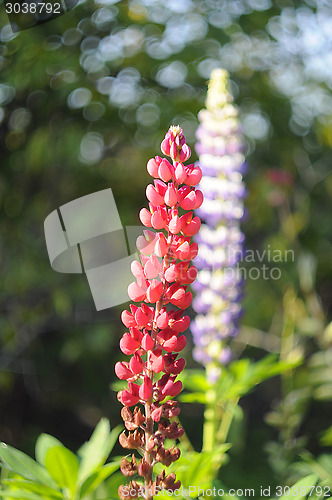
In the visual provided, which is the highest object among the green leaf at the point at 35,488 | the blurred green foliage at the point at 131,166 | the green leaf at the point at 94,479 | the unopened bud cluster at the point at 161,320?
the unopened bud cluster at the point at 161,320

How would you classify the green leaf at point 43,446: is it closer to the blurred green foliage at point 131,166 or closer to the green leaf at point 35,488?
the green leaf at point 35,488

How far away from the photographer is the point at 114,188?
2.60m

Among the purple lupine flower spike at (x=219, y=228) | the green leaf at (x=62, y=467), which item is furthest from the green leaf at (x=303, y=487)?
the purple lupine flower spike at (x=219, y=228)

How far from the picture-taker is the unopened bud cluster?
2.26ft

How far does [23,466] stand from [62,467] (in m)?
0.06

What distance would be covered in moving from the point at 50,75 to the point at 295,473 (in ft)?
5.85

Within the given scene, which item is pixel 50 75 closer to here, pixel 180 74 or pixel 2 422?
pixel 180 74

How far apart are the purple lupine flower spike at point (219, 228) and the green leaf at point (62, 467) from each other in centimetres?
82

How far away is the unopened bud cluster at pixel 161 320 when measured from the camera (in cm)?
69

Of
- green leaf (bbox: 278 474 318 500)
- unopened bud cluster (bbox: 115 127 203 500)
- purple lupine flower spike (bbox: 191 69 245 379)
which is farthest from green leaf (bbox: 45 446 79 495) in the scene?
purple lupine flower spike (bbox: 191 69 245 379)

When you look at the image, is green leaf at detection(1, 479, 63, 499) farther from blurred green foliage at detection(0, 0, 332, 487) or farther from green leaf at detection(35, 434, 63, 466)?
blurred green foliage at detection(0, 0, 332, 487)

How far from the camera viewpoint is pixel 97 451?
0.84 metres

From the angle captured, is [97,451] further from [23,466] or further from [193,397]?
[193,397]

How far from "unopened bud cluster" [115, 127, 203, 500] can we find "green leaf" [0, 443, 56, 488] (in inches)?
5.7
